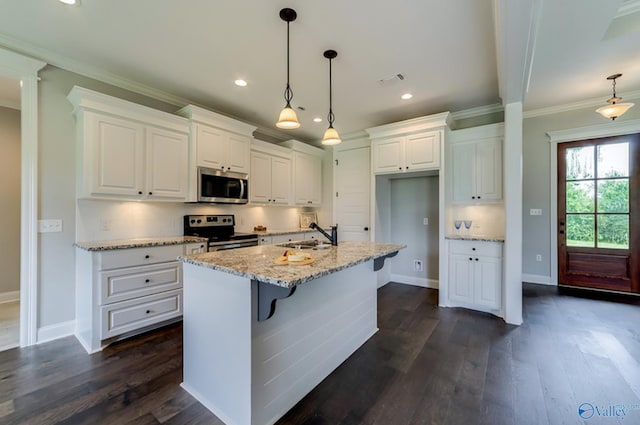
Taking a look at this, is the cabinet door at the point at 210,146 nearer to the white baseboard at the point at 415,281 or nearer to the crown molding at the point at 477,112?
the crown molding at the point at 477,112

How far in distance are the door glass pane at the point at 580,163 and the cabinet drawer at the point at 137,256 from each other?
5.63m

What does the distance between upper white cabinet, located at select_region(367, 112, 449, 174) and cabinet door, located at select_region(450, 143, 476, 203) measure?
0.36 meters

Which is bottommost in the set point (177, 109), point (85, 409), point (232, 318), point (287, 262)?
point (85, 409)

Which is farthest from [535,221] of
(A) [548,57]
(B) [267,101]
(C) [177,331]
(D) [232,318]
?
(C) [177,331]

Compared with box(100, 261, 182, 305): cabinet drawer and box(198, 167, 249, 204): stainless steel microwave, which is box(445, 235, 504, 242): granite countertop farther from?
box(100, 261, 182, 305): cabinet drawer

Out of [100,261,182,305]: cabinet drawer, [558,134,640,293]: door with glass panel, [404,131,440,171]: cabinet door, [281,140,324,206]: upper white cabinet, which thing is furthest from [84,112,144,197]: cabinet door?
[558,134,640,293]: door with glass panel

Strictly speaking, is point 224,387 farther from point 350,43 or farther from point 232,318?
point 350,43

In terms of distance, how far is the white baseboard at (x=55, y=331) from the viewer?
8.54 ft

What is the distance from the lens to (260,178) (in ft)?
14.2

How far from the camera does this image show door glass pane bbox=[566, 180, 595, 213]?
13.6 ft

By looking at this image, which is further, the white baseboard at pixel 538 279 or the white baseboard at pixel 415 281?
the white baseboard at pixel 415 281

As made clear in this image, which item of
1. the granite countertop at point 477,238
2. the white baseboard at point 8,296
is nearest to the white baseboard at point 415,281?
the granite countertop at point 477,238

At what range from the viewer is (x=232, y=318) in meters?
1.59

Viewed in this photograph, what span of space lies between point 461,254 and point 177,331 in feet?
11.4
